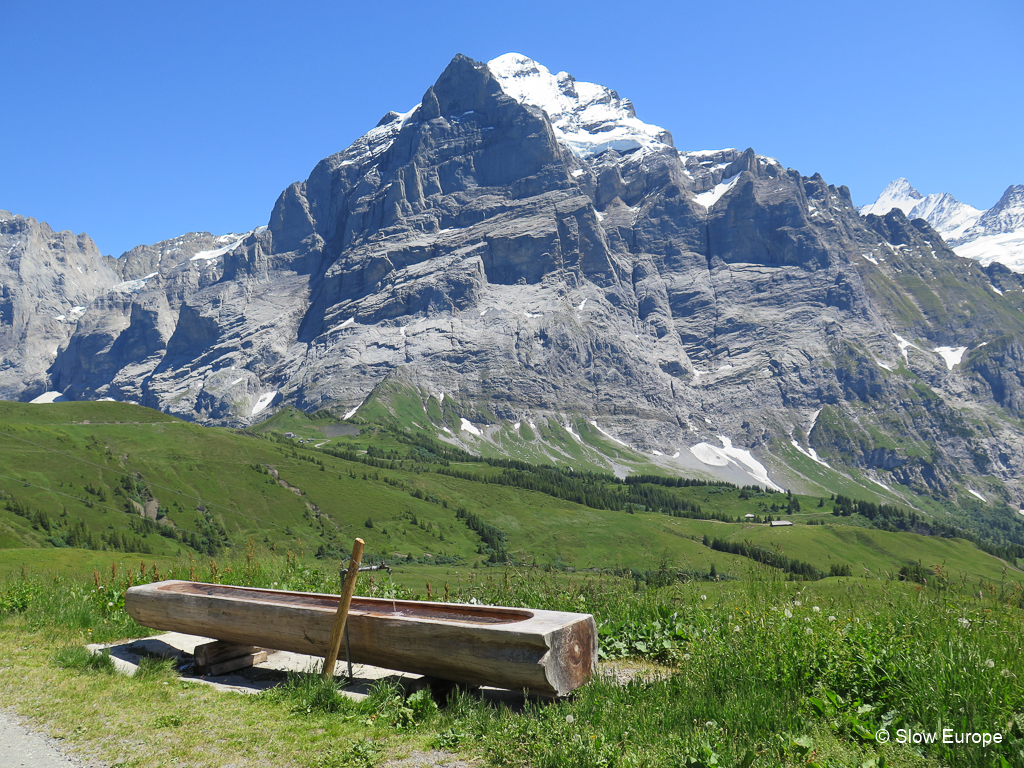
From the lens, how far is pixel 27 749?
328 inches

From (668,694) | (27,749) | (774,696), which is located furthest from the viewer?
(668,694)

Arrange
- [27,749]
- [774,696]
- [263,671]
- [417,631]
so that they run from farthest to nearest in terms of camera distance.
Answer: [263,671]
[417,631]
[27,749]
[774,696]

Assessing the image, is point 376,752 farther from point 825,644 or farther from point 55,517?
point 55,517

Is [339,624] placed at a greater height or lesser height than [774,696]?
lesser

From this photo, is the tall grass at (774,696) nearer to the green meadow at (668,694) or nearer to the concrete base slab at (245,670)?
the green meadow at (668,694)

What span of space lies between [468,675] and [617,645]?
4.03m

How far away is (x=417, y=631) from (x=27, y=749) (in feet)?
16.7

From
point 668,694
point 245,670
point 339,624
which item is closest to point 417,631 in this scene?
point 339,624

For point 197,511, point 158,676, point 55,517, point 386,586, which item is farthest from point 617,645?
point 197,511

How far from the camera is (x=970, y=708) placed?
22.2 ft

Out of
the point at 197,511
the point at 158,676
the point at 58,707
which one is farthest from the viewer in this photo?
the point at 197,511

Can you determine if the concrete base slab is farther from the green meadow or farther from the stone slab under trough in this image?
the green meadow

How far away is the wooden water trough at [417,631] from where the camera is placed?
28.5 feet

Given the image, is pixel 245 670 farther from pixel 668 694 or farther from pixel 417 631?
pixel 668 694
